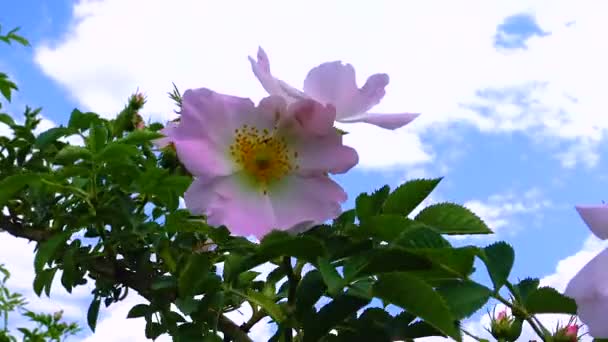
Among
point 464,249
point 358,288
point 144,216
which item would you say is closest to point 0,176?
point 144,216

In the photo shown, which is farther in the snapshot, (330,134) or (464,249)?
(330,134)

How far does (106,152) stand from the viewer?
3.58ft

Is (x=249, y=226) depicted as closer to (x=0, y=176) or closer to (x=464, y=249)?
(x=464, y=249)

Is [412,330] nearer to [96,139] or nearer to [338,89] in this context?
[338,89]

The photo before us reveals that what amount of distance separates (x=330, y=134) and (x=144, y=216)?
53 cm

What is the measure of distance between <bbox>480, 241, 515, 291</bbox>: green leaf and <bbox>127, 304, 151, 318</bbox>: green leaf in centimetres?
58

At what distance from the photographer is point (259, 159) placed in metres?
0.80

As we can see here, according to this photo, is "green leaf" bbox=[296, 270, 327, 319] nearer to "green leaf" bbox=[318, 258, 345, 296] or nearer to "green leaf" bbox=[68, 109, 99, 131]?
"green leaf" bbox=[318, 258, 345, 296]

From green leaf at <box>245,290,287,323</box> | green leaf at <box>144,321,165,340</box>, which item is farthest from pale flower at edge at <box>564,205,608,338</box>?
green leaf at <box>144,321,165,340</box>

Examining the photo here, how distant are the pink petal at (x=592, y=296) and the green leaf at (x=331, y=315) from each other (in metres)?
0.20

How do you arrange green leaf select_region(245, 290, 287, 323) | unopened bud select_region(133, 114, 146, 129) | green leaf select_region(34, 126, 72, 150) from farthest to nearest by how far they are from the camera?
unopened bud select_region(133, 114, 146, 129), green leaf select_region(34, 126, 72, 150), green leaf select_region(245, 290, 287, 323)

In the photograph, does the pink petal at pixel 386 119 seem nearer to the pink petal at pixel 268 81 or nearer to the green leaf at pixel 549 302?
the pink petal at pixel 268 81

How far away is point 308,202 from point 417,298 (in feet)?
0.53

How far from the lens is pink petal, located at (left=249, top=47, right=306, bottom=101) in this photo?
749mm
